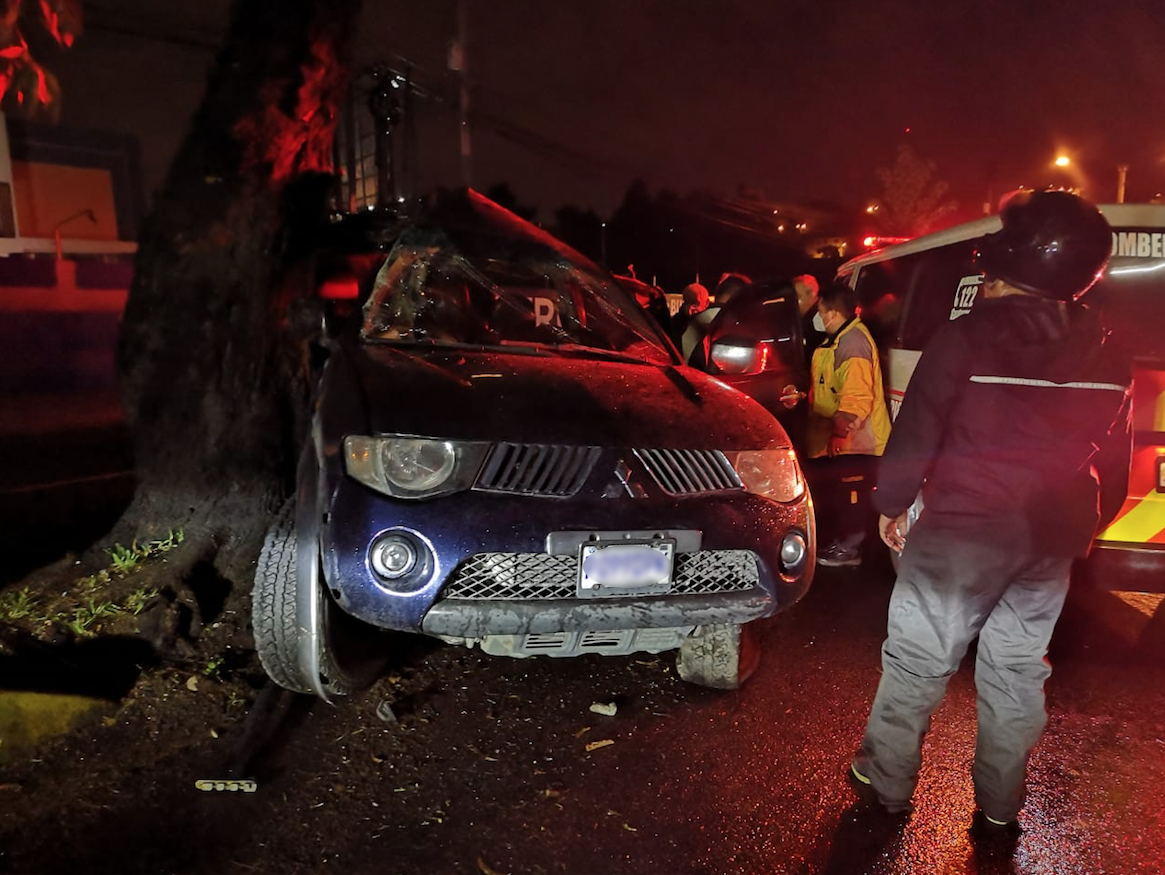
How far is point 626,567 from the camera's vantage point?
2.70m

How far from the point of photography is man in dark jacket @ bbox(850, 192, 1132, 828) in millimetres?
2340

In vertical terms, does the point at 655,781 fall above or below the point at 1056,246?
below

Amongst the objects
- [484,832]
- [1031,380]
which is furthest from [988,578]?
[484,832]

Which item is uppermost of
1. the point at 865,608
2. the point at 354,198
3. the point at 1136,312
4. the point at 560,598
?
the point at 354,198

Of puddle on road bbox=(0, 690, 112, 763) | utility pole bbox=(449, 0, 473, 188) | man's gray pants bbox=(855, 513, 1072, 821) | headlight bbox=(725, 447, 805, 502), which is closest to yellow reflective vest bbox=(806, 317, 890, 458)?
headlight bbox=(725, 447, 805, 502)

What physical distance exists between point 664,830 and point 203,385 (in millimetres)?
3346

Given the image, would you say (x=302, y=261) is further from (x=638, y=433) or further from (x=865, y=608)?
(x=865, y=608)

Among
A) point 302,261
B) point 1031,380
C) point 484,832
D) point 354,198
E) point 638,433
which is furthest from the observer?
point 354,198

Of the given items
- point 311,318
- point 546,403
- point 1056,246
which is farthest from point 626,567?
point 311,318

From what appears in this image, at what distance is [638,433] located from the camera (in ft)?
9.35

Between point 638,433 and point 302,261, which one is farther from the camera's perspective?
point 302,261

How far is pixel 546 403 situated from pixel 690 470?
56cm

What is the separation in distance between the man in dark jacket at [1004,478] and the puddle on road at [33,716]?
287 cm

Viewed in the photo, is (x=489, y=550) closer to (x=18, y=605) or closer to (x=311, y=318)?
(x=311, y=318)
